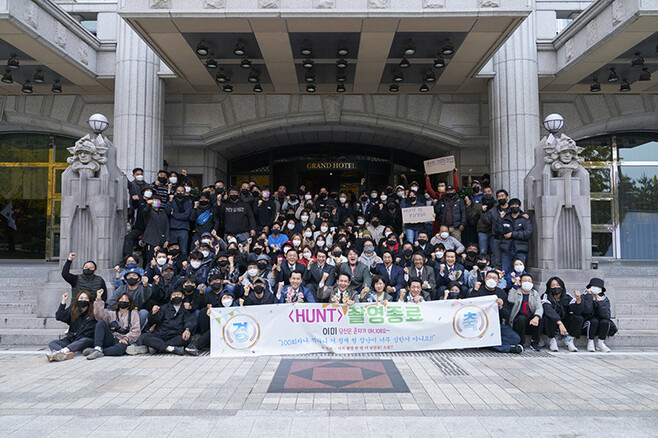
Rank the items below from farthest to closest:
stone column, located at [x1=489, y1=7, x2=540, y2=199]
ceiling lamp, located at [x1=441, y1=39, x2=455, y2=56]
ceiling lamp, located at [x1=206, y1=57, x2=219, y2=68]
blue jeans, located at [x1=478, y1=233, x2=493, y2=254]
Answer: stone column, located at [x1=489, y1=7, x2=540, y2=199] → ceiling lamp, located at [x1=206, y1=57, x2=219, y2=68] → ceiling lamp, located at [x1=441, y1=39, x2=455, y2=56] → blue jeans, located at [x1=478, y1=233, x2=493, y2=254]

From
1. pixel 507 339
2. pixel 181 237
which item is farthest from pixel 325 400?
pixel 181 237

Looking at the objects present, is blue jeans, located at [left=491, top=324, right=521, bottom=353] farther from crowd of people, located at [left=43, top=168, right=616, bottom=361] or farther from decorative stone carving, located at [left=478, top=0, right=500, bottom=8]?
decorative stone carving, located at [left=478, top=0, right=500, bottom=8]

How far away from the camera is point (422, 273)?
394 inches

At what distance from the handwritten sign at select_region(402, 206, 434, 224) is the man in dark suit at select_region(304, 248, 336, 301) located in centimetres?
337

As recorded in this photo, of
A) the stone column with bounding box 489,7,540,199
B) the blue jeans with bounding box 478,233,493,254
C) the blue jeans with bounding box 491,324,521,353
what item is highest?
the stone column with bounding box 489,7,540,199

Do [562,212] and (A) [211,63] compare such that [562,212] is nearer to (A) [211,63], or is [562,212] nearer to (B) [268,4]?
(B) [268,4]

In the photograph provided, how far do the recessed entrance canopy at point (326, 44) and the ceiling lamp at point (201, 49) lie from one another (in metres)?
0.03

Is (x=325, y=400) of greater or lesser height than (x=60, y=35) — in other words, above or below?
below

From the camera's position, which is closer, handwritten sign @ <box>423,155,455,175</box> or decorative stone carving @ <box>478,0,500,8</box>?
decorative stone carving @ <box>478,0,500,8</box>

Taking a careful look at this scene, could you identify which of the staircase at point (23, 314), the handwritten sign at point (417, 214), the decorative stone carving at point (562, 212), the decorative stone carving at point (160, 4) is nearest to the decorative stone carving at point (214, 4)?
the decorative stone carving at point (160, 4)

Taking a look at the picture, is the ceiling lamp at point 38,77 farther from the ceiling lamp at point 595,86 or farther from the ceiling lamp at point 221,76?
the ceiling lamp at point 595,86

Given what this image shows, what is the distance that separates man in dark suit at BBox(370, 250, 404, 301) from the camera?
390 inches

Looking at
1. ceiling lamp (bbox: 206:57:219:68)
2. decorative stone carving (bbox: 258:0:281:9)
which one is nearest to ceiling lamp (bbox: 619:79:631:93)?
decorative stone carving (bbox: 258:0:281:9)

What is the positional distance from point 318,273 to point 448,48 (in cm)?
Answer: 735
